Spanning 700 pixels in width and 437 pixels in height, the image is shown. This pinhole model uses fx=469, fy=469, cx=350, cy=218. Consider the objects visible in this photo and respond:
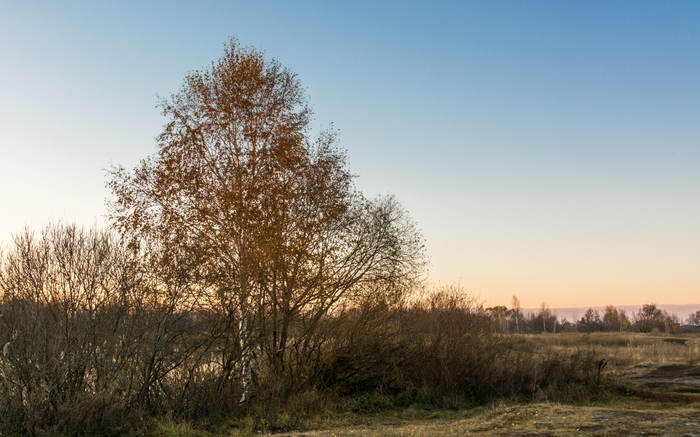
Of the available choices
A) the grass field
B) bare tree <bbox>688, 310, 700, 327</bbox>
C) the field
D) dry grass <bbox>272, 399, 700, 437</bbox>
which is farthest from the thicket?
bare tree <bbox>688, 310, 700, 327</bbox>

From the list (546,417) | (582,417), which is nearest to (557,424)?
(546,417)

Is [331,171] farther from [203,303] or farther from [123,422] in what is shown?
[123,422]

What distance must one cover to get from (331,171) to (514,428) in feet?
30.0

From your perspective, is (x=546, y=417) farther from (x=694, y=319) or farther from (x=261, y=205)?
(x=694, y=319)

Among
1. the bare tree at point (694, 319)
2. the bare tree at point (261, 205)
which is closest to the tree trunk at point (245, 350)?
the bare tree at point (261, 205)

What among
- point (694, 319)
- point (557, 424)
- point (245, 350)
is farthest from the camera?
point (694, 319)

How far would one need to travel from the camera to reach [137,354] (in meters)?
10.0

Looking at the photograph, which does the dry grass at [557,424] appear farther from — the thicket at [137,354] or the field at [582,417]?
the thicket at [137,354]

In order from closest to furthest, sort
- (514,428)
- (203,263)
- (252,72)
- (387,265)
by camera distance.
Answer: (514,428) → (203,263) → (252,72) → (387,265)

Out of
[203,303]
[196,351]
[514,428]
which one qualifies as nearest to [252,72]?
[203,303]

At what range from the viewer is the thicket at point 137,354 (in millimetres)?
8953

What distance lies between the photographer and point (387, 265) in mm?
16172

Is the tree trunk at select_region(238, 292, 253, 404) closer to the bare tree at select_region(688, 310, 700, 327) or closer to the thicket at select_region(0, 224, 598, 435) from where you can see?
the thicket at select_region(0, 224, 598, 435)

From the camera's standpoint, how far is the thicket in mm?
8953
